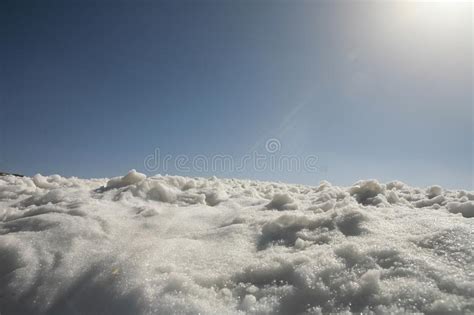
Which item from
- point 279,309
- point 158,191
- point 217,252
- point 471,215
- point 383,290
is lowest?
point 279,309

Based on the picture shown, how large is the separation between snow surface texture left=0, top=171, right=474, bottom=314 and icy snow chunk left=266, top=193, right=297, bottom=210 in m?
0.02

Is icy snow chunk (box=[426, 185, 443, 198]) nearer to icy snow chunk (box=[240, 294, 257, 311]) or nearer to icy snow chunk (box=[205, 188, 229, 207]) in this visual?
icy snow chunk (box=[205, 188, 229, 207])

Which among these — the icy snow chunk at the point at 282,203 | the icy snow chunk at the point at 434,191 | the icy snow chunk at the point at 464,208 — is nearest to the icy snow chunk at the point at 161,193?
the icy snow chunk at the point at 282,203

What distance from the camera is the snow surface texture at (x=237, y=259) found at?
1.83 metres

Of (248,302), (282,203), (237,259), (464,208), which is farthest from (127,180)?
(464,208)

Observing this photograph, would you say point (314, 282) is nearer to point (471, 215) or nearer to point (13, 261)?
point (471, 215)

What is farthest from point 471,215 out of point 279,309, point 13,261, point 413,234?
point 13,261

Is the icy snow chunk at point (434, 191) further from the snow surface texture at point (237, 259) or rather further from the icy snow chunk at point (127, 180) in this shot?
the icy snow chunk at point (127, 180)

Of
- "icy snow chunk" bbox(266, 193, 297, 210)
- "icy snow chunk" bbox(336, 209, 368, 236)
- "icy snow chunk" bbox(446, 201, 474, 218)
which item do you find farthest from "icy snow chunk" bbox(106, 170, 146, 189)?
"icy snow chunk" bbox(446, 201, 474, 218)

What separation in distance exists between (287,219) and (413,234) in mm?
1038

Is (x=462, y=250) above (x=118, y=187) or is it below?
below

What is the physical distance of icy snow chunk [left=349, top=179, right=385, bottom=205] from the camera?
3.91m

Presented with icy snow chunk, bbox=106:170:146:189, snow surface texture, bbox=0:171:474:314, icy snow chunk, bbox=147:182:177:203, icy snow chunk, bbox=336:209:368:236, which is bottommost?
snow surface texture, bbox=0:171:474:314

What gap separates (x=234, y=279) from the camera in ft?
6.93
